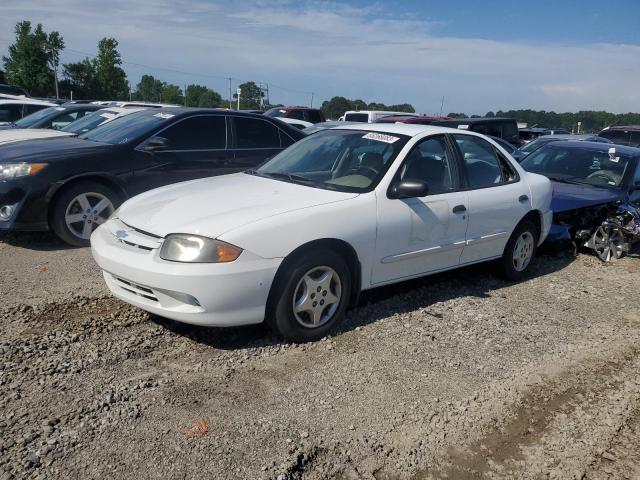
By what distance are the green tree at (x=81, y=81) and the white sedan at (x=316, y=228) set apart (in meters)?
59.6

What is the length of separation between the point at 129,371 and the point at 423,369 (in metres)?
1.89

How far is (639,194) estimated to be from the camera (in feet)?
25.7

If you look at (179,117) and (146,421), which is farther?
(179,117)

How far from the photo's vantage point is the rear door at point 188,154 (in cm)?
666

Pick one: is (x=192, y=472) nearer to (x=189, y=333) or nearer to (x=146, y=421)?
(x=146, y=421)

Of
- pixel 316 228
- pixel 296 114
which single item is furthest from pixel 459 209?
pixel 296 114

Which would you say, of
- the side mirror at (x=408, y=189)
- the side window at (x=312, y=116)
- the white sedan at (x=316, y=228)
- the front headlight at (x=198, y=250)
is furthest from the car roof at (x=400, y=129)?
the side window at (x=312, y=116)

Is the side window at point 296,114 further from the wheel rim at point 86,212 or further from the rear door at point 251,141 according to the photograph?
the wheel rim at point 86,212

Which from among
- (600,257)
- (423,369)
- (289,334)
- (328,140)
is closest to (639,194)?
(600,257)

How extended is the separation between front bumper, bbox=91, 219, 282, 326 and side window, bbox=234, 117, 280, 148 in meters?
3.81

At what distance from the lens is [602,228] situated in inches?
285

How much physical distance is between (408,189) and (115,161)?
355 centimetres

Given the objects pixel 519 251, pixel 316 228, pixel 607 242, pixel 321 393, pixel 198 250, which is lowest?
Result: pixel 321 393

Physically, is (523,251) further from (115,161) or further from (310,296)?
(115,161)
